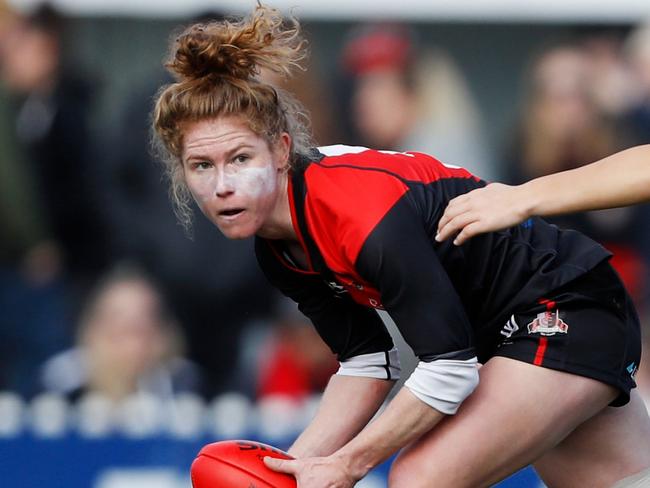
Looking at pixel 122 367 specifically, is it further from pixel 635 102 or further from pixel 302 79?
pixel 635 102

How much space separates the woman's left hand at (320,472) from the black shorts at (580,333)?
51 cm

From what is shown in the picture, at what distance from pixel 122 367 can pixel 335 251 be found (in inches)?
115

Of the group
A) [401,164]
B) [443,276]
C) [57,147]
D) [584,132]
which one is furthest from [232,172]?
[584,132]

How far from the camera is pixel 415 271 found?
3014 millimetres

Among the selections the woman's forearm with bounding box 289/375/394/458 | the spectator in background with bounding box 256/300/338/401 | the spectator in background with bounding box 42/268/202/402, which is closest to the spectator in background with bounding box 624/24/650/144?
the spectator in background with bounding box 256/300/338/401

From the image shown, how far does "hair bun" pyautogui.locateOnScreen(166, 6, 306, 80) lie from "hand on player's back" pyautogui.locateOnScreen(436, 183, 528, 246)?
22.6 inches

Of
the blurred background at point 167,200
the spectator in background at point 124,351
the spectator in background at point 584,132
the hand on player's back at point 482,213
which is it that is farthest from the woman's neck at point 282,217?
the spectator in background at point 584,132

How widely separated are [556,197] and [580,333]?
0.42m

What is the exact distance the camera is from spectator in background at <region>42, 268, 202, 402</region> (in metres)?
5.83

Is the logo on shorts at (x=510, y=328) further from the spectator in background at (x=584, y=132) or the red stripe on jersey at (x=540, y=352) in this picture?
the spectator in background at (x=584, y=132)

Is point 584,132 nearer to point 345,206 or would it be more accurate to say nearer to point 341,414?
point 341,414

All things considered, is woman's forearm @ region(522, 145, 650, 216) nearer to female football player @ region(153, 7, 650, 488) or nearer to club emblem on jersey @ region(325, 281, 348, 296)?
female football player @ region(153, 7, 650, 488)

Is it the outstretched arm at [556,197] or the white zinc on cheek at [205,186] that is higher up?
the white zinc on cheek at [205,186]

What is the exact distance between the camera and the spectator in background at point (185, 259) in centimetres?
588
